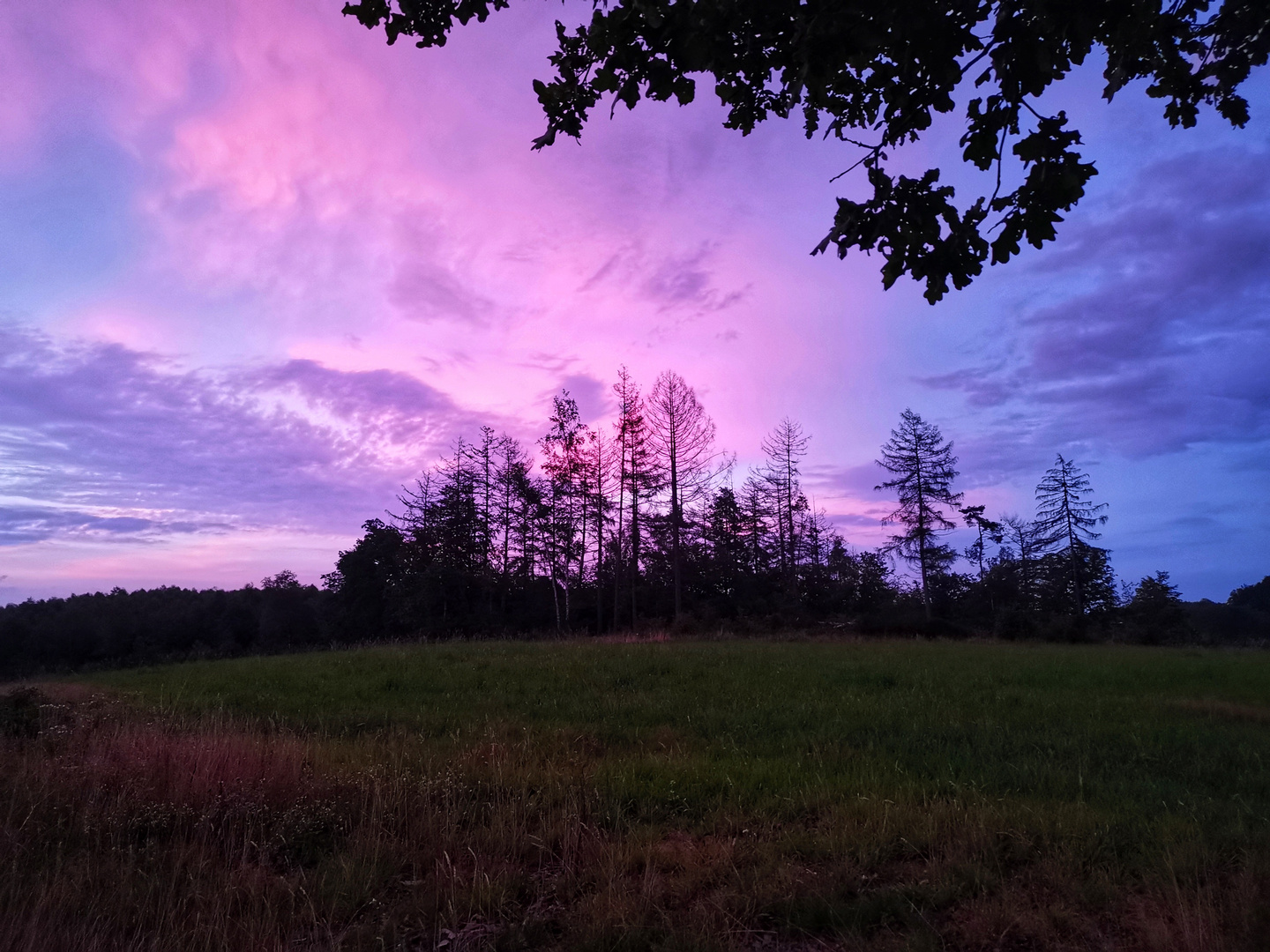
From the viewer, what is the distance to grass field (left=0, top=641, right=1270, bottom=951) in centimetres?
376

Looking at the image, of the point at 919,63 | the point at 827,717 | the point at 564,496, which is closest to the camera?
the point at 919,63

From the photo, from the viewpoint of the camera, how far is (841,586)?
44.2 metres

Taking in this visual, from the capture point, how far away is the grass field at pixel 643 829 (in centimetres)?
376

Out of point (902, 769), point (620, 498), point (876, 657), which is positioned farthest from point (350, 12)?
point (620, 498)

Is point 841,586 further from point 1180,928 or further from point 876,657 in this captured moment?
point 1180,928

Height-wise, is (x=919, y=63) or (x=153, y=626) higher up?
(x=919, y=63)

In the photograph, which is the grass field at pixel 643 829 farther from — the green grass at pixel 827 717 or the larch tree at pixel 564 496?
the larch tree at pixel 564 496

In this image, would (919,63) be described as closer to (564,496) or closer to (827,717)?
(827,717)

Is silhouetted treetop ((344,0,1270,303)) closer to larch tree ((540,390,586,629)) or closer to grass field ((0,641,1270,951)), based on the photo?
grass field ((0,641,1270,951))

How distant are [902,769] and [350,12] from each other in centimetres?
747

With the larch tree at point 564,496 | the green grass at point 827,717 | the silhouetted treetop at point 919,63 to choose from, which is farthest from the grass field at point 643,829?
the larch tree at point 564,496

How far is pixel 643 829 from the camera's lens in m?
5.10

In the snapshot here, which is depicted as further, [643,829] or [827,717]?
[827,717]

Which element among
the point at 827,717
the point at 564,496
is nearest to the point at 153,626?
the point at 564,496
